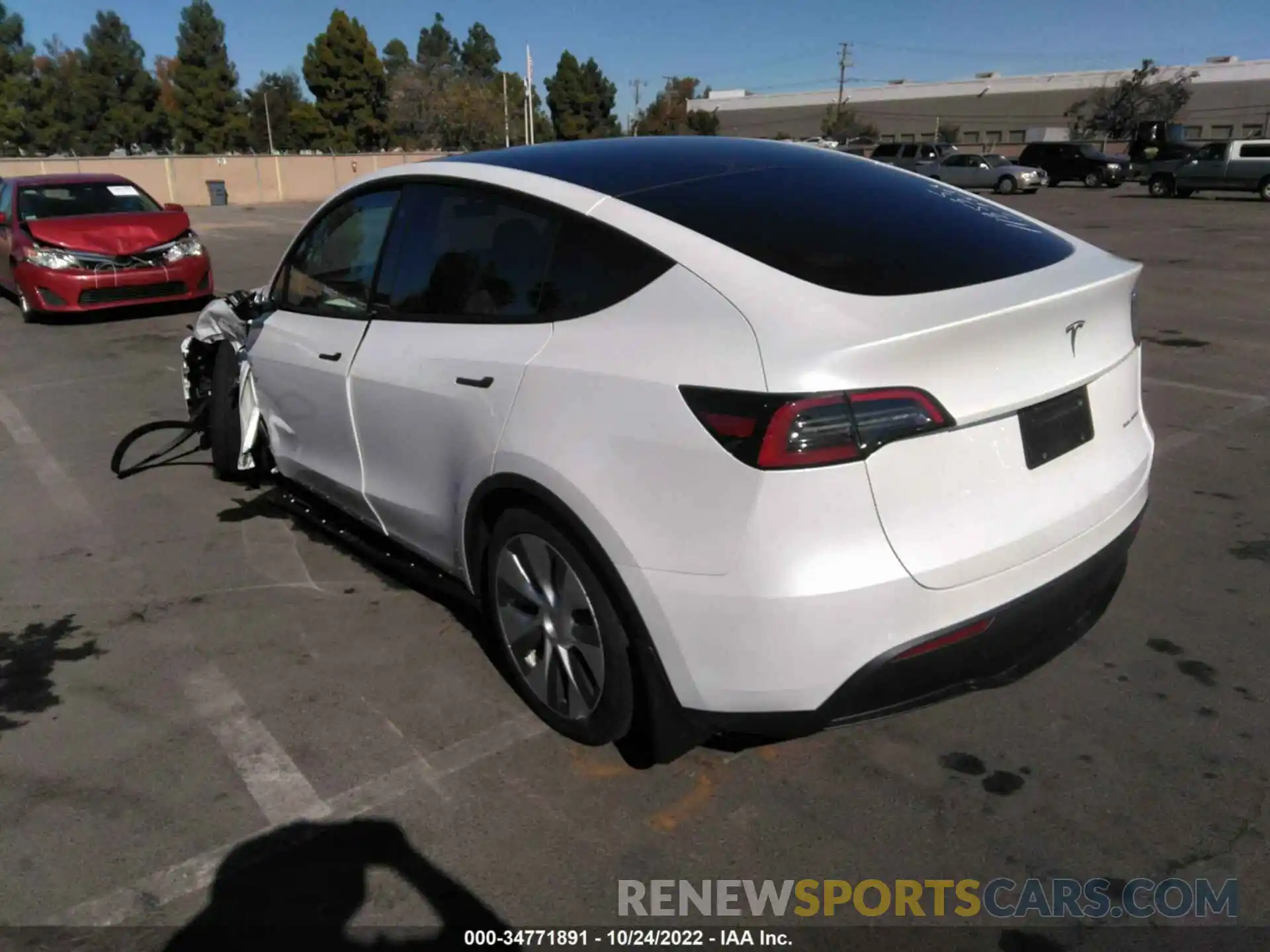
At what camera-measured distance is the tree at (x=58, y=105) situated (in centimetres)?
6656

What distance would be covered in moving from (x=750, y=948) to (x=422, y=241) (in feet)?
8.13

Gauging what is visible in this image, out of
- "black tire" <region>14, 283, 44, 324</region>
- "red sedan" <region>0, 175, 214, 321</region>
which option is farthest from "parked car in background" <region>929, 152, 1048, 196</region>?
"black tire" <region>14, 283, 44, 324</region>

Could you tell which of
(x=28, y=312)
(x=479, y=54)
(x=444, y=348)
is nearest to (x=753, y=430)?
(x=444, y=348)

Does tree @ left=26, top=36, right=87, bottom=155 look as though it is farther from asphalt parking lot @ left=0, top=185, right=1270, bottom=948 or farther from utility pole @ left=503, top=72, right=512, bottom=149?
asphalt parking lot @ left=0, top=185, right=1270, bottom=948

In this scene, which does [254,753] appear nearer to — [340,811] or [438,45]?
[340,811]

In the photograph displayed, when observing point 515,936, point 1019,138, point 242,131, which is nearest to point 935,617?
point 515,936

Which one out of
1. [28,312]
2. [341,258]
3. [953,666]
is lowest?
[28,312]

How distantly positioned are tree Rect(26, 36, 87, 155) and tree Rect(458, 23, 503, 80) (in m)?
55.5

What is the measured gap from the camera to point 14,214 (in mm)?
11023

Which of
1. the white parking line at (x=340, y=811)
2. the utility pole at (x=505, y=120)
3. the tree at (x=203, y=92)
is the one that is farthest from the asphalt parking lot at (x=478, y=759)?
the tree at (x=203, y=92)

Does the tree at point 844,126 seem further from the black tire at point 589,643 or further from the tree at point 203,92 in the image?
the black tire at point 589,643

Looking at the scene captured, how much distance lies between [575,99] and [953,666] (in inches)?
3696

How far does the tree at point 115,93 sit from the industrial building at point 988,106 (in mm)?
49250

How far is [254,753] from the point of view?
302cm
